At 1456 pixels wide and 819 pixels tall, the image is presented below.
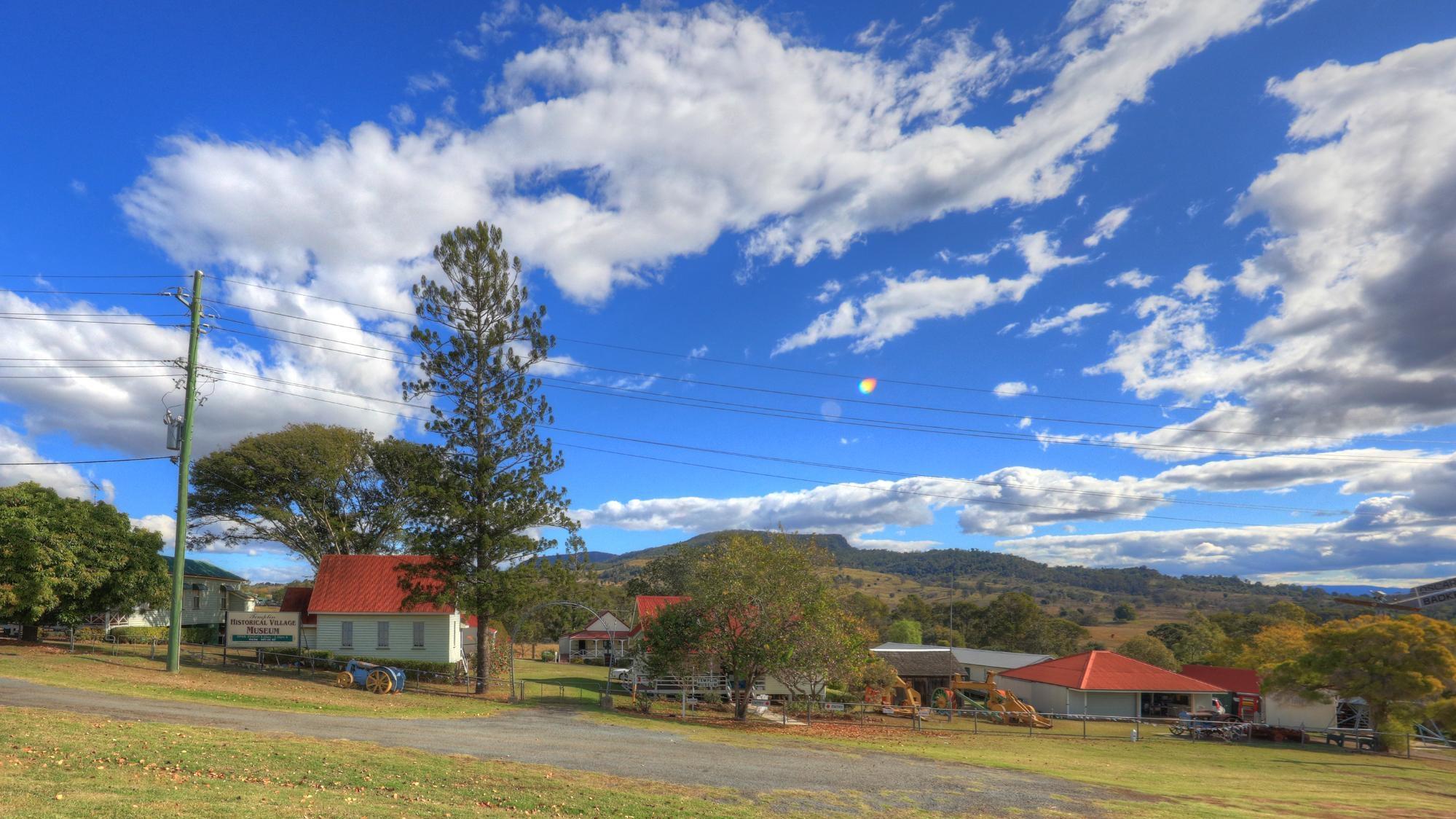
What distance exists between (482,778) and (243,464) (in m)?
46.3

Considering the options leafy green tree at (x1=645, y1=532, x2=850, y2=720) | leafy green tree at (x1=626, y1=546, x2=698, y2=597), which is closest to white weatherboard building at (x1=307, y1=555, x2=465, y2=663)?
leafy green tree at (x1=645, y1=532, x2=850, y2=720)

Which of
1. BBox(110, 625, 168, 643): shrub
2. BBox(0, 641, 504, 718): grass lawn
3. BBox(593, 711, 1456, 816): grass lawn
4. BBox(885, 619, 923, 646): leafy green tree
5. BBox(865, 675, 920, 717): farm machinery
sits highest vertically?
BBox(0, 641, 504, 718): grass lawn

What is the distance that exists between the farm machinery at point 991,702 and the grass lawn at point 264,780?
35.1m

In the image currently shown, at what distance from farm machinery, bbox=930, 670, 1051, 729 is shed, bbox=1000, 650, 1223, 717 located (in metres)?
2.91

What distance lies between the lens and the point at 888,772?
21703 mm

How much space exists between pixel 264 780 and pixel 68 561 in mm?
29277

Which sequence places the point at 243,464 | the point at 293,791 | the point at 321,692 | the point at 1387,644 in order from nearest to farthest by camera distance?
the point at 293,791 → the point at 321,692 → the point at 1387,644 → the point at 243,464

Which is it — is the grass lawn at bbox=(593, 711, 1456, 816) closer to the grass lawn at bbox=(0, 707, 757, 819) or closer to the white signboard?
the grass lawn at bbox=(0, 707, 757, 819)

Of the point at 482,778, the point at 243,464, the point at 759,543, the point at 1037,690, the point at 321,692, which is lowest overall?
the point at 1037,690

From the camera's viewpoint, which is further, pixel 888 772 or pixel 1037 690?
pixel 1037 690

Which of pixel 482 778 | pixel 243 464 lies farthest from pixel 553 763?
pixel 243 464

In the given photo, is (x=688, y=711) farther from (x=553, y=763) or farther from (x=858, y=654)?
(x=553, y=763)

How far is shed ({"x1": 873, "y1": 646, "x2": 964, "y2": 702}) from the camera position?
56656mm

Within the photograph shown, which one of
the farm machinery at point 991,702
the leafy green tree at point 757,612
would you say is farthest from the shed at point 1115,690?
the leafy green tree at point 757,612
